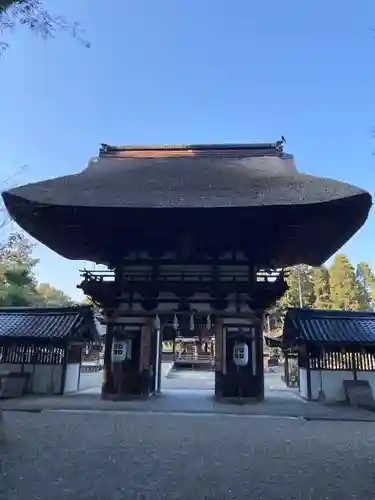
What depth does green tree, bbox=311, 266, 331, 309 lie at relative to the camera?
1581 inches

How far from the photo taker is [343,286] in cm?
3909

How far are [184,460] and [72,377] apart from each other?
9472 mm

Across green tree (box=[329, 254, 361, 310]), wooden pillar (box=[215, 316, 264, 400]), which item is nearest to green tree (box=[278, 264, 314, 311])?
green tree (box=[329, 254, 361, 310])

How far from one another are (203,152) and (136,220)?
5.73 meters

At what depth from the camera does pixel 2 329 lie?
13.2 metres

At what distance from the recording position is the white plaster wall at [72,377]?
1284cm

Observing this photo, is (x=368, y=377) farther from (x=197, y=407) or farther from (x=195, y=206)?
(x=195, y=206)

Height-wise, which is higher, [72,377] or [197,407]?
[72,377]

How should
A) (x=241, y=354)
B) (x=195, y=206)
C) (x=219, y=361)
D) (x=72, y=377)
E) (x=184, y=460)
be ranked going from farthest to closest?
(x=72, y=377) → (x=219, y=361) → (x=241, y=354) → (x=195, y=206) → (x=184, y=460)

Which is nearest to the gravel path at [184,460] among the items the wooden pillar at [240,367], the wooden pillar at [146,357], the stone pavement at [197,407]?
the stone pavement at [197,407]

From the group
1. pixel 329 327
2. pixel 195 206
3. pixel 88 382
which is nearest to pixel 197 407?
pixel 195 206

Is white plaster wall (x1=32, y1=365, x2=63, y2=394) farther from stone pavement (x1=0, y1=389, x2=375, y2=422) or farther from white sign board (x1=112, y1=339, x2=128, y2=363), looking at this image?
white sign board (x1=112, y1=339, x2=128, y2=363)

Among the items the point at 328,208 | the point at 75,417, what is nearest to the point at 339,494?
the point at 75,417

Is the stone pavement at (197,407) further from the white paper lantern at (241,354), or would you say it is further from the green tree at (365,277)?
the green tree at (365,277)
